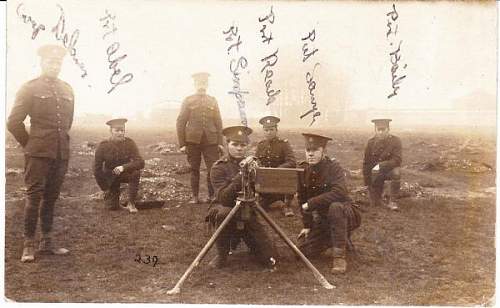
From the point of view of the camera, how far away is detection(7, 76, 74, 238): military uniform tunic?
3.80 m

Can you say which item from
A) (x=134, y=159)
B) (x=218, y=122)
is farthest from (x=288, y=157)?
(x=134, y=159)

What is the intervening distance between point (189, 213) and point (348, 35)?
2.40 metres

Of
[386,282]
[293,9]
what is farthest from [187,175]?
[386,282]

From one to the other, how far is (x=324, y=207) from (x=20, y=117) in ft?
8.84

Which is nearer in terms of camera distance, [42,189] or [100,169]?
[42,189]

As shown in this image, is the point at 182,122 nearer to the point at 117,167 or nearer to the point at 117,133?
the point at 117,133

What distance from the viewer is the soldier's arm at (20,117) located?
12.4ft

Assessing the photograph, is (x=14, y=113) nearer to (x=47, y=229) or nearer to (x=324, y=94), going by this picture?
(x=47, y=229)

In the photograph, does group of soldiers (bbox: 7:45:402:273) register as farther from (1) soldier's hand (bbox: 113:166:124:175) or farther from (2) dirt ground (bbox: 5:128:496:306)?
(2) dirt ground (bbox: 5:128:496:306)

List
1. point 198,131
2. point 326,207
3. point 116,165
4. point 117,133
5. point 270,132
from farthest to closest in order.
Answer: point 198,131, point 116,165, point 270,132, point 117,133, point 326,207

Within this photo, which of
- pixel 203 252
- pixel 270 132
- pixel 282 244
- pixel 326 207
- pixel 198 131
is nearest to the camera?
pixel 203 252

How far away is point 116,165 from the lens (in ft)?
15.6

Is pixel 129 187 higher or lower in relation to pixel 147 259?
higher

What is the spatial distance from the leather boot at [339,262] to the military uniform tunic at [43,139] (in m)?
2.50
